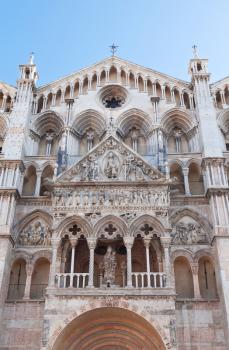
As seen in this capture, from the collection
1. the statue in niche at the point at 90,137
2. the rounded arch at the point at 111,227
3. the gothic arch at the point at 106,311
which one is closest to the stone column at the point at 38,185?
the statue in niche at the point at 90,137

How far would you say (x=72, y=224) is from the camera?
50.7 feet

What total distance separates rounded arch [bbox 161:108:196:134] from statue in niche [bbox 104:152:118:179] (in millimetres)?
3864

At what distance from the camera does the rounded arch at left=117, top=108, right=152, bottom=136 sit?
19.8 meters

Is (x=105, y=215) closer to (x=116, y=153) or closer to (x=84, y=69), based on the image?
(x=116, y=153)

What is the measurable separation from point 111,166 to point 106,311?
19.5 feet

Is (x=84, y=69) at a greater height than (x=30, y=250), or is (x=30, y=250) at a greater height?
(x=84, y=69)

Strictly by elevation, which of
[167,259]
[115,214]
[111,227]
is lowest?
[167,259]

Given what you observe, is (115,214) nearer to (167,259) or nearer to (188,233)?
(167,259)

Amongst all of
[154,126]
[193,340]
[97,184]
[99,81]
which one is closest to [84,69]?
[99,81]

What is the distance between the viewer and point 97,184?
636 inches

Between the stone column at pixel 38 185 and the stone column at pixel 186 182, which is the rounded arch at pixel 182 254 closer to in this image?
the stone column at pixel 186 182

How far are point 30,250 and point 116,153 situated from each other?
5.50m

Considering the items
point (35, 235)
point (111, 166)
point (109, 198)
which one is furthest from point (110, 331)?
point (111, 166)

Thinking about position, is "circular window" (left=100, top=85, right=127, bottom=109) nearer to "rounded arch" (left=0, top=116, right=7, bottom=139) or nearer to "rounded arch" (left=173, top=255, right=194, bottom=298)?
"rounded arch" (left=0, top=116, right=7, bottom=139)
